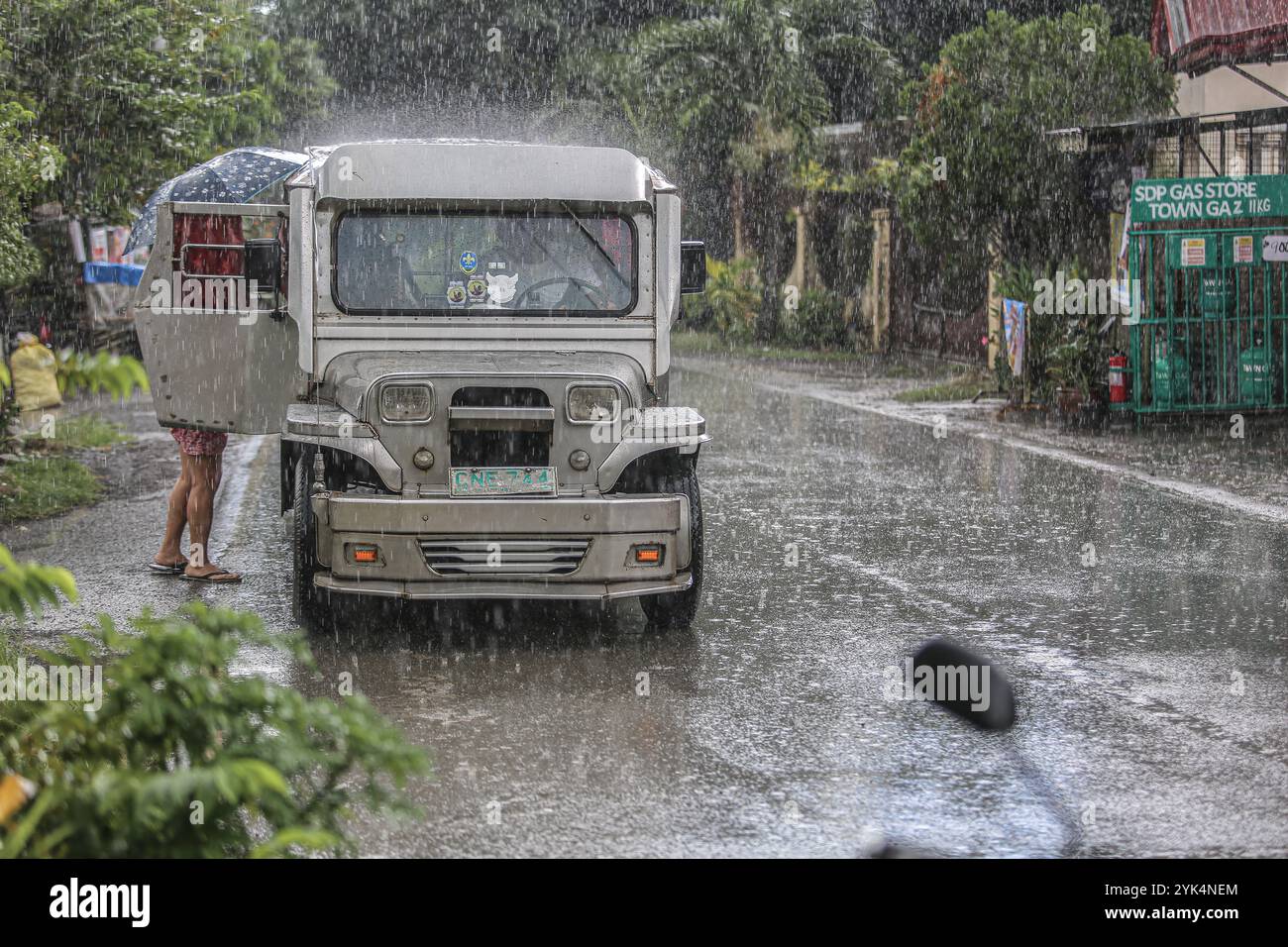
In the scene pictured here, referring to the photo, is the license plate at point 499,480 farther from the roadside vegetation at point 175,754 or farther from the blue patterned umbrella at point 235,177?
the roadside vegetation at point 175,754

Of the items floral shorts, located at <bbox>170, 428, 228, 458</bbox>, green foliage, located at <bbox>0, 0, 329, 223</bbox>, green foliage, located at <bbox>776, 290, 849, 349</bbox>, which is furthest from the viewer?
green foliage, located at <bbox>776, 290, 849, 349</bbox>

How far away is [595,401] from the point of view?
25.5ft

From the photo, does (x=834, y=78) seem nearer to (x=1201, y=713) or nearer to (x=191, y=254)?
(x=191, y=254)

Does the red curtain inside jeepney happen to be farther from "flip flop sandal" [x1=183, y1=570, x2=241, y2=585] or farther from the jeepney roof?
"flip flop sandal" [x1=183, y1=570, x2=241, y2=585]

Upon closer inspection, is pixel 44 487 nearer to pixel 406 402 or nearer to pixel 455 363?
pixel 455 363

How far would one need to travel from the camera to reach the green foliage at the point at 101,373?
3.49 m

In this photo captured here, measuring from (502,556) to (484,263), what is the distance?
1.67 metres

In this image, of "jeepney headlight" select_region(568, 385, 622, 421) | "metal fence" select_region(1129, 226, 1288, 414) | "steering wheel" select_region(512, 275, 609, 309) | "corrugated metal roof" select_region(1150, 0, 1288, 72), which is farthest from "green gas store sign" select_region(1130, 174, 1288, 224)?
"jeepney headlight" select_region(568, 385, 622, 421)

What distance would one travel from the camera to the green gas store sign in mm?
16484

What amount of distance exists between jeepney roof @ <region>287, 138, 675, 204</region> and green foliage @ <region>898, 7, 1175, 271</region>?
37.7ft

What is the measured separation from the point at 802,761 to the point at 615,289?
3.22m

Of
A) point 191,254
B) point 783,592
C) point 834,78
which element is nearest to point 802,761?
point 783,592
